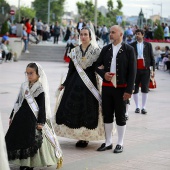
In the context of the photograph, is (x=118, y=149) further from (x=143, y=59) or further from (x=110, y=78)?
(x=143, y=59)

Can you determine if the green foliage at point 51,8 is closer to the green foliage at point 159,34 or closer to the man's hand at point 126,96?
the green foliage at point 159,34

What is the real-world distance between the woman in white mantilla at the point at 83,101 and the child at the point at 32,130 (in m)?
1.15

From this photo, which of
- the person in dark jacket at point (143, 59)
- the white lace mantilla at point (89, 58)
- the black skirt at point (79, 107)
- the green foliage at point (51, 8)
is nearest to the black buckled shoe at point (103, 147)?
the black skirt at point (79, 107)

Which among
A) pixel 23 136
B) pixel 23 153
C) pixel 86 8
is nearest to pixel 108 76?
pixel 23 136

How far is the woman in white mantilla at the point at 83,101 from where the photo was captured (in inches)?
291

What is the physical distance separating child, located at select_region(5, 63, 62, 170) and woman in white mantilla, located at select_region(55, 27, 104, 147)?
1.15m

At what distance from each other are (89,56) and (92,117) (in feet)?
2.89

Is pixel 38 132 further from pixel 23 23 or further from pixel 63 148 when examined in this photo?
pixel 23 23

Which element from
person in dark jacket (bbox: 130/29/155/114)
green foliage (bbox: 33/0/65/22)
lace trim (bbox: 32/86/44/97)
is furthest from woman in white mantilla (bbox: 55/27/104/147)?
green foliage (bbox: 33/0/65/22)

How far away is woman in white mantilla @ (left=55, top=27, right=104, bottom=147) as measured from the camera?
739 centimetres

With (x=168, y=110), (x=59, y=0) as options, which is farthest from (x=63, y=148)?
(x=59, y=0)

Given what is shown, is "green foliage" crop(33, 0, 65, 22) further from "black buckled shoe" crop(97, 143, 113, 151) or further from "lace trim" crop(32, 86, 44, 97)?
"lace trim" crop(32, 86, 44, 97)

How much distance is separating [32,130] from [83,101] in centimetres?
157

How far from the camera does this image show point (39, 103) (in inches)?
242
